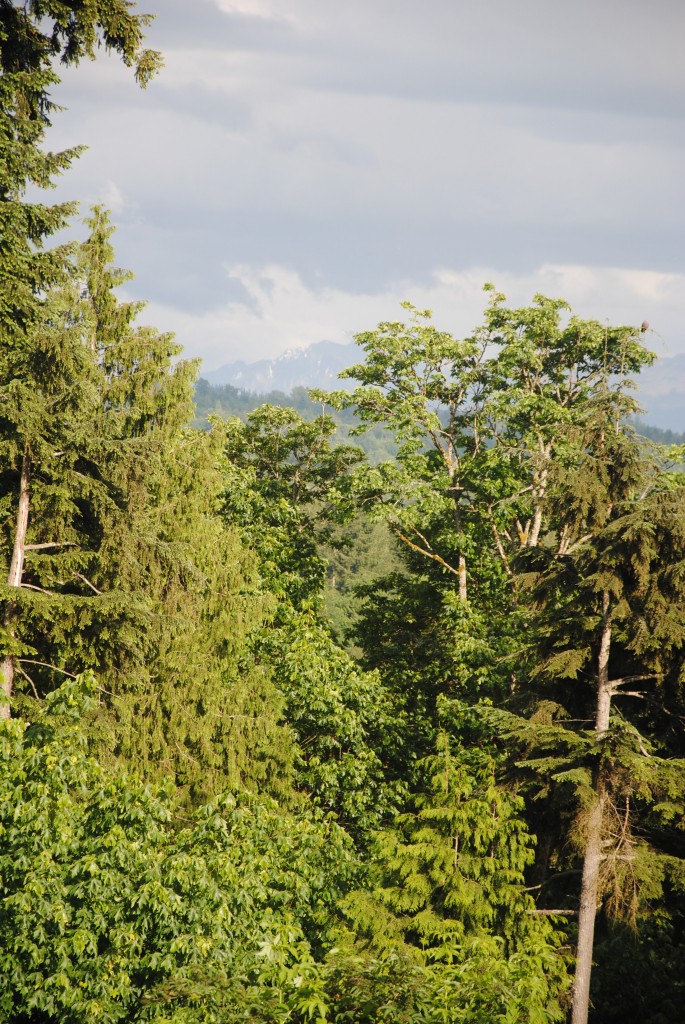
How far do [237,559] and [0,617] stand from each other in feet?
17.3

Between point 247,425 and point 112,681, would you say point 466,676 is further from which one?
point 247,425

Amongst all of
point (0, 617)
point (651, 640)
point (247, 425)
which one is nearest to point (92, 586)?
point (0, 617)

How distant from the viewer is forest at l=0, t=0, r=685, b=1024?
25.1 feet

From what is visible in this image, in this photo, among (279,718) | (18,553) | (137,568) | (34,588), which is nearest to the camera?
(18,553)

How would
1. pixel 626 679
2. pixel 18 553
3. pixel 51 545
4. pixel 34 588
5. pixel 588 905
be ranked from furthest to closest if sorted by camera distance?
pixel 51 545
pixel 34 588
pixel 18 553
pixel 626 679
pixel 588 905

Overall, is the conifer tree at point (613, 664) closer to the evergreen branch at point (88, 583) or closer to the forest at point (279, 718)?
the forest at point (279, 718)

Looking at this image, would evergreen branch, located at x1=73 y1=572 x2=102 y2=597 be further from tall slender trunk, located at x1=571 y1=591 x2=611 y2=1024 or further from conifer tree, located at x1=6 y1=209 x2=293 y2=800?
tall slender trunk, located at x1=571 y1=591 x2=611 y2=1024

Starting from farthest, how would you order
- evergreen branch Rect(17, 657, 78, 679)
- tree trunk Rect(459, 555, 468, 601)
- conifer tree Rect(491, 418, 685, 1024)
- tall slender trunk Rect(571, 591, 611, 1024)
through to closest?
tree trunk Rect(459, 555, 468, 601) < evergreen branch Rect(17, 657, 78, 679) < tall slender trunk Rect(571, 591, 611, 1024) < conifer tree Rect(491, 418, 685, 1024)

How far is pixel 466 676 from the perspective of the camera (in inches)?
650

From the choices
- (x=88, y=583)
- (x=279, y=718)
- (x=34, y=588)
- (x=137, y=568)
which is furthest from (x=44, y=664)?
(x=279, y=718)

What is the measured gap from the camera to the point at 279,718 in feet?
52.3

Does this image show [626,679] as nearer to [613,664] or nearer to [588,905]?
[613,664]

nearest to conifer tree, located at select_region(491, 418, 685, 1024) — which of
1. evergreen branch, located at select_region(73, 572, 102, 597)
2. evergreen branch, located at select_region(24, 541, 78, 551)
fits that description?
evergreen branch, located at select_region(73, 572, 102, 597)

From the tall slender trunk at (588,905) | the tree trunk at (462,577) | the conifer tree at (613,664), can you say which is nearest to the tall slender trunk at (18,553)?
the conifer tree at (613,664)
